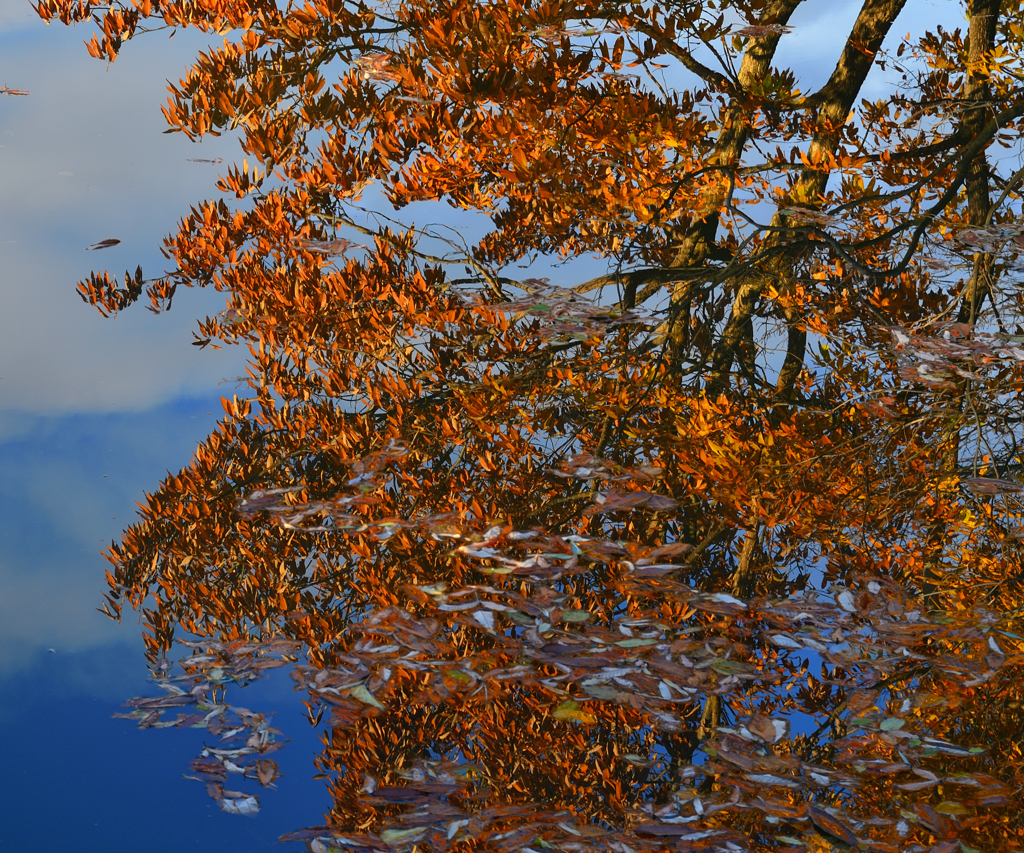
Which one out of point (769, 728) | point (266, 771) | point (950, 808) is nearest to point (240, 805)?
point (266, 771)

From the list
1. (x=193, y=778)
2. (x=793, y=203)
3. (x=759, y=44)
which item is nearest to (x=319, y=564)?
(x=193, y=778)

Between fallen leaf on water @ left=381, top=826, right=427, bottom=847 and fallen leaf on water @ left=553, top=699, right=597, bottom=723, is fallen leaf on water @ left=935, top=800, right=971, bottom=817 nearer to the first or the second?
fallen leaf on water @ left=553, top=699, right=597, bottom=723

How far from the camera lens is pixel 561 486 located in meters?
5.49

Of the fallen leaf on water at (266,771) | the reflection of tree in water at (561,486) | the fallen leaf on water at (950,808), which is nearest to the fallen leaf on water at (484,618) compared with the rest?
the reflection of tree in water at (561,486)

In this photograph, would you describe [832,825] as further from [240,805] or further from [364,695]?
[240,805]

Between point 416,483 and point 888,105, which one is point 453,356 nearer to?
point 416,483

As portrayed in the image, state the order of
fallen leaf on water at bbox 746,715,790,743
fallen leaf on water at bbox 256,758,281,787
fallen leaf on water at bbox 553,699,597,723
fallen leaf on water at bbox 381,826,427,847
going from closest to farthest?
fallen leaf on water at bbox 381,826,427,847
fallen leaf on water at bbox 553,699,597,723
fallen leaf on water at bbox 746,715,790,743
fallen leaf on water at bbox 256,758,281,787

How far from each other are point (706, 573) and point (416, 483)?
264cm

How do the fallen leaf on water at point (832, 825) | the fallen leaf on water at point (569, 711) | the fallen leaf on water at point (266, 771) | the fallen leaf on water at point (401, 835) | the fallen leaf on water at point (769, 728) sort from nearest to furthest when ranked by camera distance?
the fallen leaf on water at point (832, 825), the fallen leaf on water at point (401, 835), the fallen leaf on water at point (569, 711), the fallen leaf on water at point (769, 728), the fallen leaf on water at point (266, 771)

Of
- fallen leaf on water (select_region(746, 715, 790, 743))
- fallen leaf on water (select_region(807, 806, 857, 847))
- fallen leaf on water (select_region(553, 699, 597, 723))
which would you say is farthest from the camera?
fallen leaf on water (select_region(746, 715, 790, 743))

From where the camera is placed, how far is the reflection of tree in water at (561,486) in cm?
430

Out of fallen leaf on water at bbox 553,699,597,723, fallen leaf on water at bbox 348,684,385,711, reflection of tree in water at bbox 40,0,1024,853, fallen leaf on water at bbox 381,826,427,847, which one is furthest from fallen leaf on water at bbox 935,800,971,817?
fallen leaf on water at bbox 348,684,385,711

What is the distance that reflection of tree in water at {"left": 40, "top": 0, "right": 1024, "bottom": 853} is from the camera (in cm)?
430

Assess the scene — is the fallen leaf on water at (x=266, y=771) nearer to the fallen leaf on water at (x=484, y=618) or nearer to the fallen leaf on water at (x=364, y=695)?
the fallen leaf on water at (x=364, y=695)
